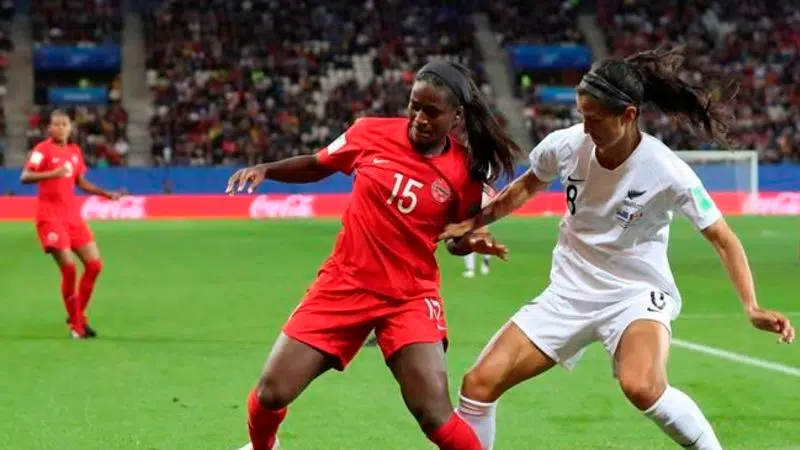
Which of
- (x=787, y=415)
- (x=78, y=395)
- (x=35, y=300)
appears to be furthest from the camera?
(x=35, y=300)

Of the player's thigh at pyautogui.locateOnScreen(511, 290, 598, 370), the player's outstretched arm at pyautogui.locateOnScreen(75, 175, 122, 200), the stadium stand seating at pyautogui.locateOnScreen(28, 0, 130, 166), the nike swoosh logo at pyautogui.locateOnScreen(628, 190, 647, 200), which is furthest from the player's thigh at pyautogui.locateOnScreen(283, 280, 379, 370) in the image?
the stadium stand seating at pyautogui.locateOnScreen(28, 0, 130, 166)

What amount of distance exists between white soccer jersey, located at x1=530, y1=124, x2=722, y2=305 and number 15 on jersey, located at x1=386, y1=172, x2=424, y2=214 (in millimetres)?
712

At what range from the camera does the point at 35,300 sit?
1675 cm

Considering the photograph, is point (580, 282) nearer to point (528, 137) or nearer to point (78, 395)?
point (78, 395)

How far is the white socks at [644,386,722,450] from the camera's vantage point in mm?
5902

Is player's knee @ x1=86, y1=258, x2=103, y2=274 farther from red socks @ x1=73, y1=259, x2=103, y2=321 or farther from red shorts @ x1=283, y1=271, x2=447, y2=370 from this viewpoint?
red shorts @ x1=283, y1=271, x2=447, y2=370

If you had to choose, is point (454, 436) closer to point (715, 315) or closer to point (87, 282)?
point (87, 282)

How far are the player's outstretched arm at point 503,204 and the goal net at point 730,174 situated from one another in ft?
102

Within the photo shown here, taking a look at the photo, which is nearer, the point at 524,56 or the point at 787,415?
the point at 787,415

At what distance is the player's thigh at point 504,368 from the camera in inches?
243

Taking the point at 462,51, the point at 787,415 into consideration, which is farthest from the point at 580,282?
the point at 462,51

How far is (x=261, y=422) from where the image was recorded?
6.24 meters

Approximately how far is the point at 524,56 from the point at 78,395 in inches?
1622

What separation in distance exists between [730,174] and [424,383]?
110 feet
